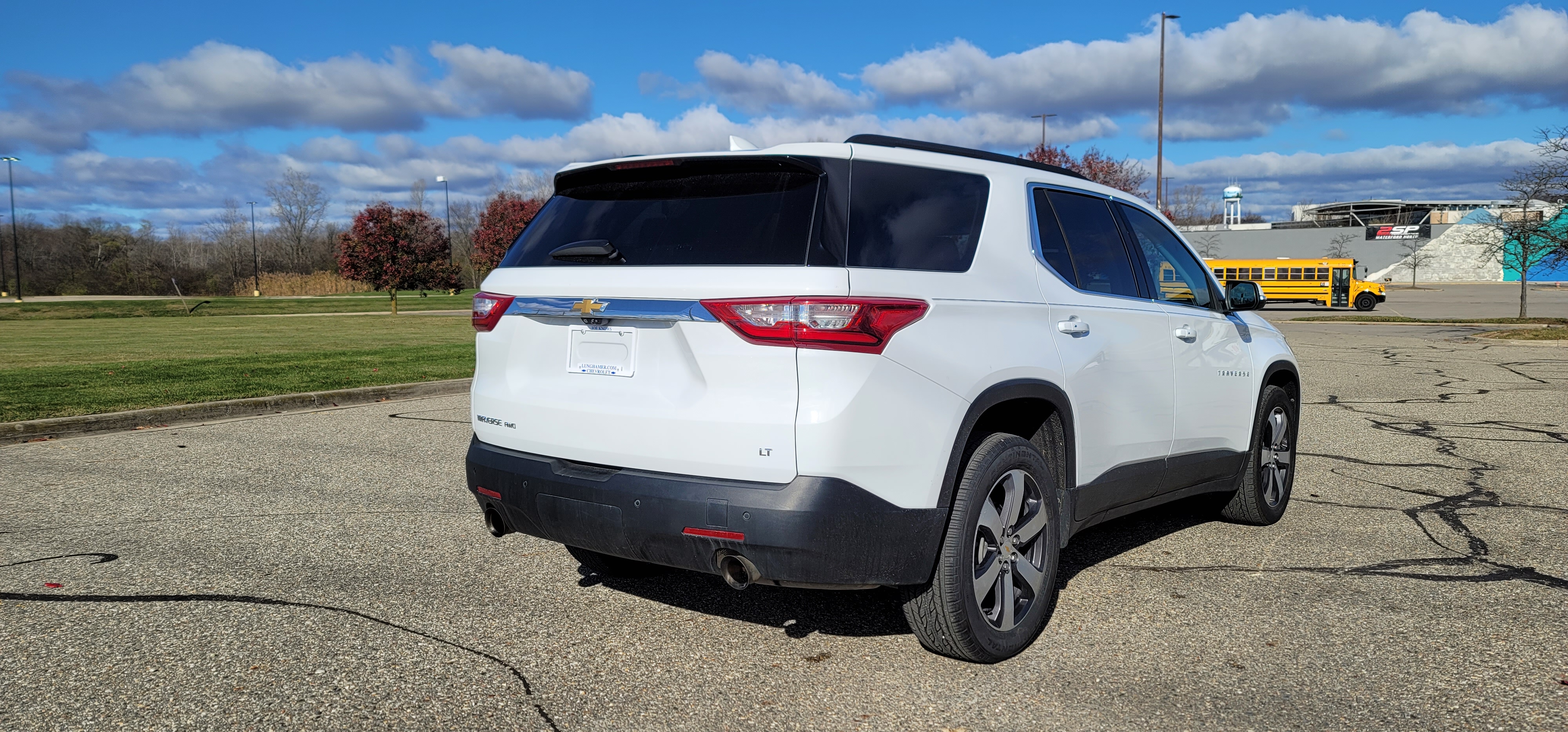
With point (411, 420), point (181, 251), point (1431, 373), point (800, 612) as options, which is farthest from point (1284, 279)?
point (181, 251)

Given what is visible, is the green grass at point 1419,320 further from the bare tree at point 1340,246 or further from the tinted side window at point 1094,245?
the bare tree at point 1340,246

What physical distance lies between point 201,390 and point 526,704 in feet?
34.3

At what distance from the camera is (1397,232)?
95688 mm

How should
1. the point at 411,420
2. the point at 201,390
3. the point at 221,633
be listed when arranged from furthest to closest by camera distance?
the point at 201,390 → the point at 411,420 → the point at 221,633

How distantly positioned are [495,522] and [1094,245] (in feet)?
8.77

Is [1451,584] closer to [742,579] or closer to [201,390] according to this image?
[742,579]

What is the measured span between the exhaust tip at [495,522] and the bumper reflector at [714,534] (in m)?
0.93

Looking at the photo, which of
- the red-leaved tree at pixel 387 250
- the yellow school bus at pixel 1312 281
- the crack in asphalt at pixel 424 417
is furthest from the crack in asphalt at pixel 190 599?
the yellow school bus at pixel 1312 281

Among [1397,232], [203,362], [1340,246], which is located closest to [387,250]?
[203,362]

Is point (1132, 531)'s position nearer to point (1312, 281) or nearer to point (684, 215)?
point (684, 215)

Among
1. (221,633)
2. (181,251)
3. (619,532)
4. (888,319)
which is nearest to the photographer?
(888,319)

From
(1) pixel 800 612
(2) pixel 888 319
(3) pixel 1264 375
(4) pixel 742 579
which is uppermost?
(2) pixel 888 319

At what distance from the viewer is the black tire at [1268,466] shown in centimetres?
562

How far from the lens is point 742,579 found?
10.7 ft
